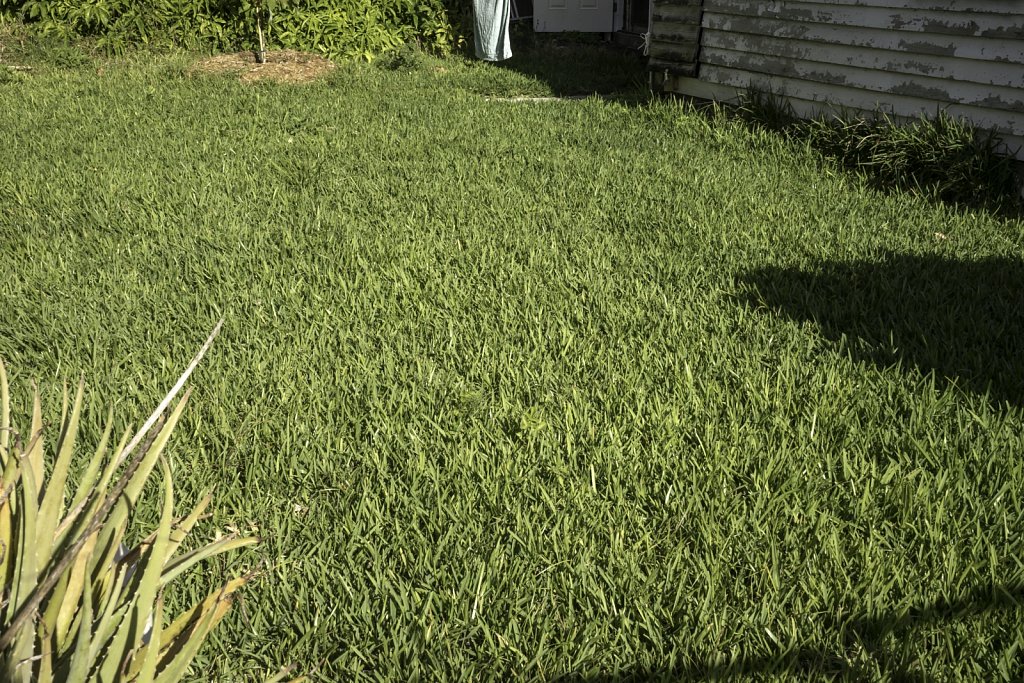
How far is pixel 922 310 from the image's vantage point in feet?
13.0

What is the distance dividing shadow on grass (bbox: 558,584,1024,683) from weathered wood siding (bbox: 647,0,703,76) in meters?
7.28

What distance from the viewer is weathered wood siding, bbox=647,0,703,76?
28.1 ft

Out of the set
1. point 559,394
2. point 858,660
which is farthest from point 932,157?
point 858,660

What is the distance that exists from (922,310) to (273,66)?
8641 mm

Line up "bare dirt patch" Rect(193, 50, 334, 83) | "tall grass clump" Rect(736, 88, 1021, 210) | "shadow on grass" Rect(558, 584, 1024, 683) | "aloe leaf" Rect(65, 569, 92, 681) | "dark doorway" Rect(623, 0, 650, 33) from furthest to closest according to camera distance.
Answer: "dark doorway" Rect(623, 0, 650, 33)
"bare dirt patch" Rect(193, 50, 334, 83)
"tall grass clump" Rect(736, 88, 1021, 210)
"shadow on grass" Rect(558, 584, 1024, 683)
"aloe leaf" Rect(65, 569, 92, 681)

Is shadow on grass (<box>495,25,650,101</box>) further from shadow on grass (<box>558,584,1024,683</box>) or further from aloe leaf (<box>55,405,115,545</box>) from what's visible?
aloe leaf (<box>55,405,115,545</box>)

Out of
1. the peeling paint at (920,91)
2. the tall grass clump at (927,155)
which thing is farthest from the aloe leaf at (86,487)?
the peeling paint at (920,91)

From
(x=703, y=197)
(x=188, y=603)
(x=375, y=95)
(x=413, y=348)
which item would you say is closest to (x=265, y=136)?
(x=375, y=95)

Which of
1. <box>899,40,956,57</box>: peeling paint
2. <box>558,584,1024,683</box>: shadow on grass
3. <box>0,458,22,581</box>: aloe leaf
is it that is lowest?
<box>558,584,1024,683</box>: shadow on grass

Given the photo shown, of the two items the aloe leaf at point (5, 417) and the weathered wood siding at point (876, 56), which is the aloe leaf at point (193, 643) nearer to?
the aloe leaf at point (5, 417)

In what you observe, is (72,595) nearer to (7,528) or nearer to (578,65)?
(7,528)

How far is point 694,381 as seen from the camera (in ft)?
11.0

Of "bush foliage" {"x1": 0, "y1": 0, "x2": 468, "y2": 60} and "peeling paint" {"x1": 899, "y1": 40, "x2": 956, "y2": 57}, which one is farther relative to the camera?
"bush foliage" {"x1": 0, "y1": 0, "x2": 468, "y2": 60}

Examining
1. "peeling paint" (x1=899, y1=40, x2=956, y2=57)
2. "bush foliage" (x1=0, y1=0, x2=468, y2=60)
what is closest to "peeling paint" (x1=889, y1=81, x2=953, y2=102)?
"peeling paint" (x1=899, y1=40, x2=956, y2=57)
